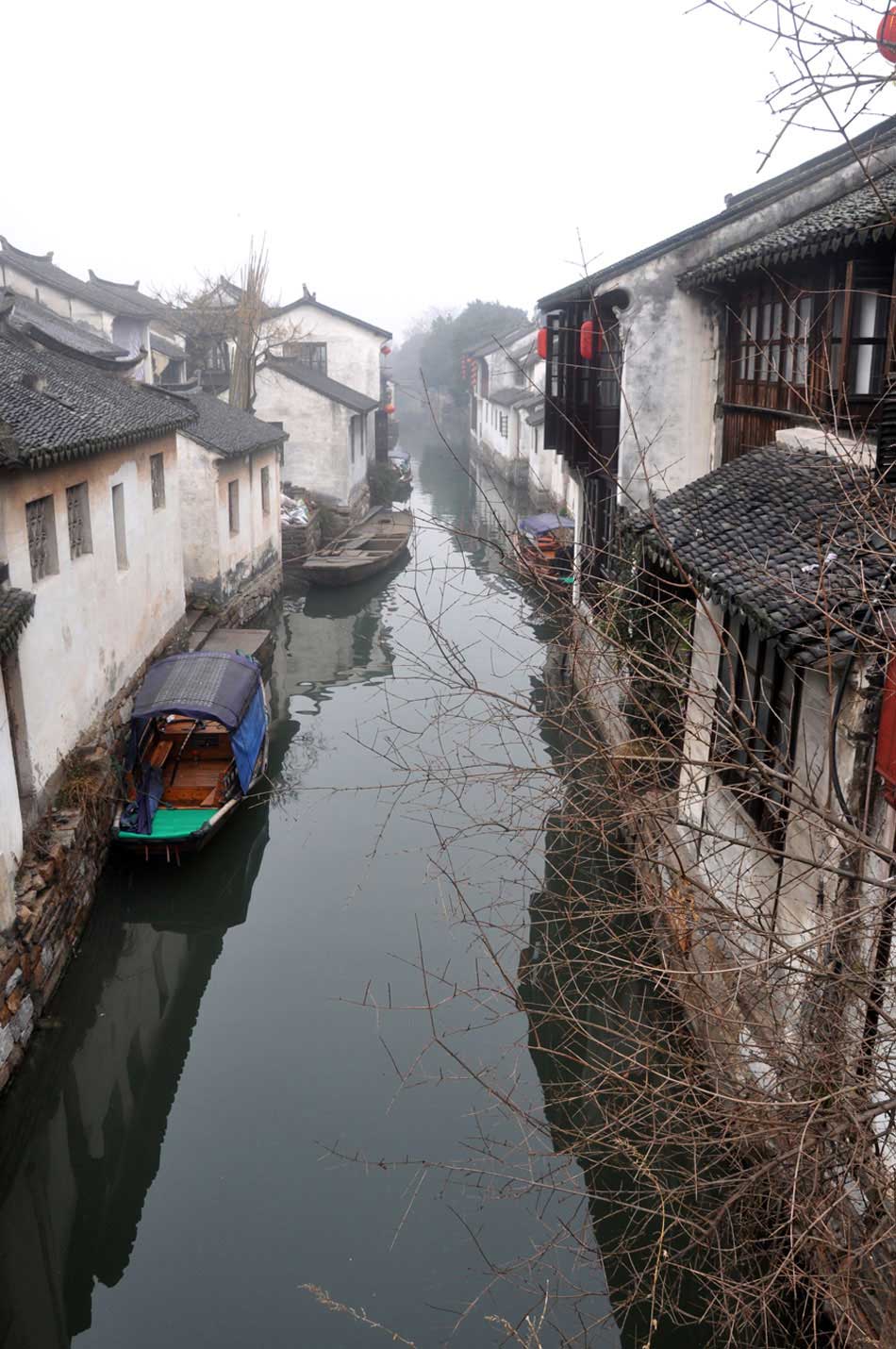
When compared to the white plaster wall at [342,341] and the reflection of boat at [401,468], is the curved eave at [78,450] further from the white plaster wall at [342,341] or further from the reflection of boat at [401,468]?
the reflection of boat at [401,468]

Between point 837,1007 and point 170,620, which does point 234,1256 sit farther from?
point 170,620

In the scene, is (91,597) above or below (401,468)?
above

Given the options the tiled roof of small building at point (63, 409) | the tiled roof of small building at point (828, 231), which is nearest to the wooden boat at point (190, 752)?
the tiled roof of small building at point (63, 409)

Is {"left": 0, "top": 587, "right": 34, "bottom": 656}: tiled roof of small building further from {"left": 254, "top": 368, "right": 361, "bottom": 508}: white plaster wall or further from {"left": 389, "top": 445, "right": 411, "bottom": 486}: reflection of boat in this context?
{"left": 389, "top": 445, "right": 411, "bottom": 486}: reflection of boat

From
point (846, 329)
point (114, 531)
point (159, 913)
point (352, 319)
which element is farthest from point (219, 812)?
point (352, 319)

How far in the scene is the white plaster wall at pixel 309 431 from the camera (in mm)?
31984

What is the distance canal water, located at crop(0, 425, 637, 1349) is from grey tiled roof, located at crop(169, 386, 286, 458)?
946 cm

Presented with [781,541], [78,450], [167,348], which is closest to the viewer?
[781,541]

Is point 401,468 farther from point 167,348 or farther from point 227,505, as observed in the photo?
point 227,505

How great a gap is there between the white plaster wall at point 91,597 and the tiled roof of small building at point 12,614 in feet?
2.25

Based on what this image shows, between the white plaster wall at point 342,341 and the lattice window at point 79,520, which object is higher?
the white plaster wall at point 342,341

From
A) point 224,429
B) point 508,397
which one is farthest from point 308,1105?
point 508,397

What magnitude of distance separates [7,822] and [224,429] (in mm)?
15180

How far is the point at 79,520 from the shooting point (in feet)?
42.0
